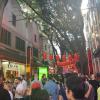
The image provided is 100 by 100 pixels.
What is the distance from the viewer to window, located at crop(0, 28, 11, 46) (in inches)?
966

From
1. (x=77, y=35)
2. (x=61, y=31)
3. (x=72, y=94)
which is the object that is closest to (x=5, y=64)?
(x=61, y=31)

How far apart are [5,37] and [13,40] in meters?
2.73

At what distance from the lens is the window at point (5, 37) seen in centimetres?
2453

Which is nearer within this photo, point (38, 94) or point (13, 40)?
point (38, 94)

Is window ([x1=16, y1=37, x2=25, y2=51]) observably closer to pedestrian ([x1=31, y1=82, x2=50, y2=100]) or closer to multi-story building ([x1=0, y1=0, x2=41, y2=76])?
multi-story building ([x1=0, y1=0, x2=41, y2=76])

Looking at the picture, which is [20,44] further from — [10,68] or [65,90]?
[65,90]

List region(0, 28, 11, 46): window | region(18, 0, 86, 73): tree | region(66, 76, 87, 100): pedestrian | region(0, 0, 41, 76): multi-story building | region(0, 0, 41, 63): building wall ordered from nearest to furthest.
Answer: region(66, 76, 87, 100): pedestrian < region(18, 0, 86, 73): tree < region(0, 0, 41, 76): multi-story building < region(0, 28, 11, 46): window < region(0, 0, 41, 63): building wall

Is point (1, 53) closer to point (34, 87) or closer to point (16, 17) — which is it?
point (16, 17)

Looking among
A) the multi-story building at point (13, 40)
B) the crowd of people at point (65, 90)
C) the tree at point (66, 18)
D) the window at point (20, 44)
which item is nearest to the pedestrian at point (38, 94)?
the crowd of people at point (65, 90)

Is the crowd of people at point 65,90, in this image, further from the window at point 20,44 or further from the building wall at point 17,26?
the window at point 20,44

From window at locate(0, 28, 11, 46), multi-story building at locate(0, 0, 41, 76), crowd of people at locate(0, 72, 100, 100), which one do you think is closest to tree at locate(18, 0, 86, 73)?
multi-story building at locate(0, 0, 41, 76)

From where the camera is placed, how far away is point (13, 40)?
92.2ft

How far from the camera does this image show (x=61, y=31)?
23875mm

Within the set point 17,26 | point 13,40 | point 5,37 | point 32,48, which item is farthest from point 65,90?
point 17,26
